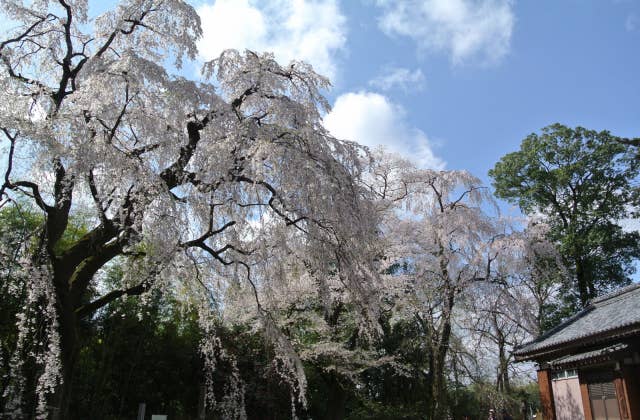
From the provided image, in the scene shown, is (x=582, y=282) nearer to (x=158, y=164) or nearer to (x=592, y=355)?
(x=592, y=355)

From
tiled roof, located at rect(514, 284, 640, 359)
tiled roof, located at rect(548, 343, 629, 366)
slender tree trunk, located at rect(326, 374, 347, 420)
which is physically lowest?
slender tree trunk, located at rect(326, 374, 347, 420)

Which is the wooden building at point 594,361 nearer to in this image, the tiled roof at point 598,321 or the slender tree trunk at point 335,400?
the tiled roof at point 598,321

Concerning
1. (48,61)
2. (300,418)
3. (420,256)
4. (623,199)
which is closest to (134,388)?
(300,418)

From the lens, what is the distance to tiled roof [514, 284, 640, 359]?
791 centimetres

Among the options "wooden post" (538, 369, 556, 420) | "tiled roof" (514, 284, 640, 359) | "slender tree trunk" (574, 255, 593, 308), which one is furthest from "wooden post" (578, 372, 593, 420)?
"slender tree trunk" (574, 255, 593, 308)

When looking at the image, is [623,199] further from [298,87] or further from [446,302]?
[298,87]

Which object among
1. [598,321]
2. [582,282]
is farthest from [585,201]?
[598,321]

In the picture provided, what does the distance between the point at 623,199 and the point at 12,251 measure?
16.9 m

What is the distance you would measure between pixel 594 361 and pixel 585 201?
949 cm

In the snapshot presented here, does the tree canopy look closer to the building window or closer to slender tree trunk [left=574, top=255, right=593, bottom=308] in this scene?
the building window

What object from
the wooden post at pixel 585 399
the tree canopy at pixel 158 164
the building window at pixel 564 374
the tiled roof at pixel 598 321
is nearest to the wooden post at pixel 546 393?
the building window at pixel 564 374

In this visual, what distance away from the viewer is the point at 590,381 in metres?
8.52

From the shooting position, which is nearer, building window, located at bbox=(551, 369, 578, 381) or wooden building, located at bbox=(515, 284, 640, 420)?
wooden building, located at bbox=(515, 284, 640, 420)

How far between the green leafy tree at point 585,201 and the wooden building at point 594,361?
5408mm
